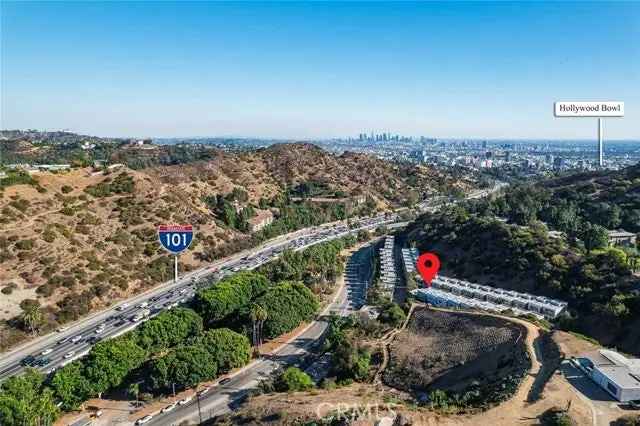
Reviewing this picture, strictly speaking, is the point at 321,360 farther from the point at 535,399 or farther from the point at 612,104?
the point at 612,104

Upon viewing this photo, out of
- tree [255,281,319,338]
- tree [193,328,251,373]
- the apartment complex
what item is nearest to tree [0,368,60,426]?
tree [193,328,251,373]

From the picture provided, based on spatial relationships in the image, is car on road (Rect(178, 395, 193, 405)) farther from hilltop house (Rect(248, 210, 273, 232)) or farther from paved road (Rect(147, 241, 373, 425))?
hilltop house (Rect(248, 210, 273, 232))

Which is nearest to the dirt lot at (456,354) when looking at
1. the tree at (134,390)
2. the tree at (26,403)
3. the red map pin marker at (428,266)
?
the red map pin marker at (428,266)

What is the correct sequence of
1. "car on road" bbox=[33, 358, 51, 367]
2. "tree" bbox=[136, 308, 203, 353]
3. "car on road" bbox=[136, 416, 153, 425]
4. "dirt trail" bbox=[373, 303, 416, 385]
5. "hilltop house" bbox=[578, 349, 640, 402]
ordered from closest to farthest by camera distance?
"hilltop house" bbox=[578, 349, 640, 402] → "car on road" bbox=[136, 416, 153, 425] → "dirt trail" bbox=[373, 303, 416, 385] → "car on road" bbox=[33, 358, 51, 367] → "tree" bbox=[136, 308, 203, 353]

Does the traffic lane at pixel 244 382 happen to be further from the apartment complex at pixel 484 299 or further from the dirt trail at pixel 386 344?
the apartment complex at pixel 484 299

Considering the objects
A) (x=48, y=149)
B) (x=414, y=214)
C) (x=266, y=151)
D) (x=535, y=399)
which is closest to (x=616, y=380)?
(x=535, y=399)
